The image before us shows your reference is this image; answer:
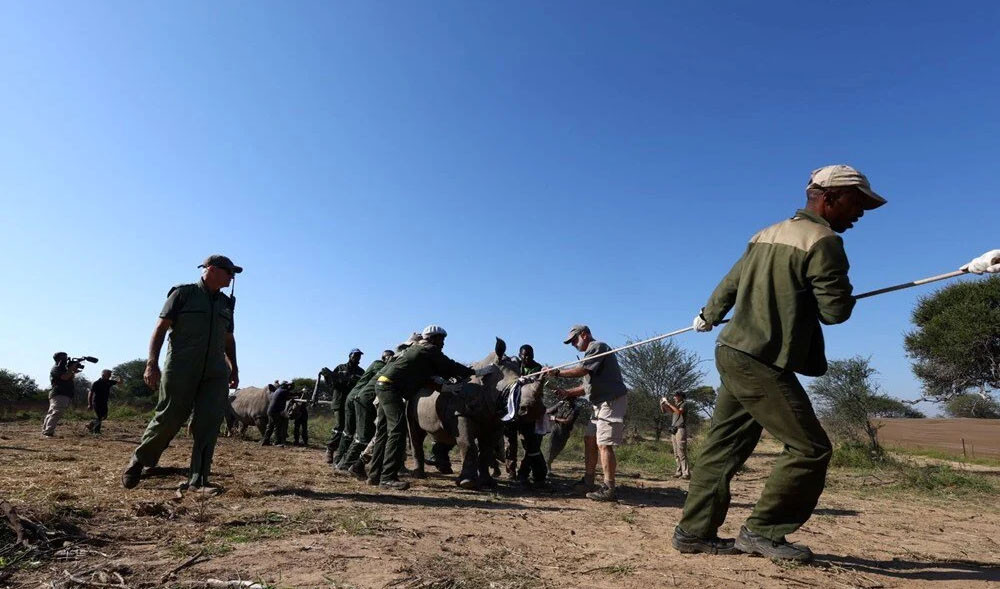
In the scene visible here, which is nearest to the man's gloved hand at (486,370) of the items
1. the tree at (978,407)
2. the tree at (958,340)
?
the tree at (958,340)

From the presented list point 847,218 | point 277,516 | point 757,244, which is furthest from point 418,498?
point 847,218

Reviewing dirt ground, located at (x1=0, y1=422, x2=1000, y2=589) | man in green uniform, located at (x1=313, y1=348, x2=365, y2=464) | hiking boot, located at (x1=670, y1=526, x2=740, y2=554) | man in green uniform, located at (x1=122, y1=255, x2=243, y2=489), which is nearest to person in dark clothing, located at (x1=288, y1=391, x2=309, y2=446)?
man in green uniform, located at (x1=313, y1=348, x2=365, y2=464)

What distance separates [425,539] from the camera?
3.53 m

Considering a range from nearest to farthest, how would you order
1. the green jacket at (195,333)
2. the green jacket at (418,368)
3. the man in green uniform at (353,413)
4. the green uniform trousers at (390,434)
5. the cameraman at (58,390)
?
1. the green jacket at (195,333)
2. the green uniform trousers at (390,434)
3. the green jacket at (418,368)
4. the man in green uniform at (353,413)
5. the cameraman at (58,390)

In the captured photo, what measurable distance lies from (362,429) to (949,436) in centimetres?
2382

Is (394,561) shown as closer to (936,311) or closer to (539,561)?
(539,561)

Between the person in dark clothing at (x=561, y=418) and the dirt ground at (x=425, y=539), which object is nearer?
the dirt ground at (x=425, y=539)

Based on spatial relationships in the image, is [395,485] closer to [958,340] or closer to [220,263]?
[220,263]

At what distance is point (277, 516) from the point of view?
12.9 feet

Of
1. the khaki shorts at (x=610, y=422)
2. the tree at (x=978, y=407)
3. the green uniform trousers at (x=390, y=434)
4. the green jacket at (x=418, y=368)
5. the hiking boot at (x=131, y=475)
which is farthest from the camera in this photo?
the tree at (x=978, y=407)

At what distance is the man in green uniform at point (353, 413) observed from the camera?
775 cm

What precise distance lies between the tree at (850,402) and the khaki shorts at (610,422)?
10.3 meters

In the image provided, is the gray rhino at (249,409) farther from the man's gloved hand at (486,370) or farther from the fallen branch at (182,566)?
the fallen branch at (182,566)

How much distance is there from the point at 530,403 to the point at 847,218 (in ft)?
15.4
